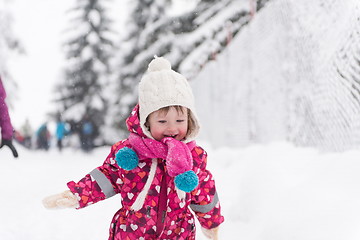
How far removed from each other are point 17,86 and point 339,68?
12783 millimetres

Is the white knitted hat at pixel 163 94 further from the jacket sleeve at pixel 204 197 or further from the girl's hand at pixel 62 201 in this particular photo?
the girl's hand at pixel 62 201

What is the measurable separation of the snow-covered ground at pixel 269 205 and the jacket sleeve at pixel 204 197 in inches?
24.1

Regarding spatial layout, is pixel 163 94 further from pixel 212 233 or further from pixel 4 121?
pixel 4 121

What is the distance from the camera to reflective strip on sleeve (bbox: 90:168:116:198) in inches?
95.0

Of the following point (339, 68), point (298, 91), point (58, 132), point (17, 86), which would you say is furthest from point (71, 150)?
point (339, 68)

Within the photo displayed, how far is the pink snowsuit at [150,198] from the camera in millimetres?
2301

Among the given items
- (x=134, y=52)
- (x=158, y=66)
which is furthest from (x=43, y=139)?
(x=158, y=66)

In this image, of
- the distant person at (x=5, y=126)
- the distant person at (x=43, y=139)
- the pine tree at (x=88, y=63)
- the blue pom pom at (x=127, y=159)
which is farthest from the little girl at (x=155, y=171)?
the pine tree at (x=88, y=63)

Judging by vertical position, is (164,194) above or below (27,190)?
above

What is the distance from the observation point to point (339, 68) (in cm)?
401

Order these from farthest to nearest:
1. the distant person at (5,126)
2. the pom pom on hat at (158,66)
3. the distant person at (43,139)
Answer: the distant person at (43,139) → the distant person at (5,126) → the pom pom on hat at (158,66)

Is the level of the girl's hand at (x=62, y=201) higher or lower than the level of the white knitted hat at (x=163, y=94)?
lower

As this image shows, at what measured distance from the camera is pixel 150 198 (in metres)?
2.30

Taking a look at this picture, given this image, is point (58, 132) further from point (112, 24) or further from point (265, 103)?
point (265, 103)
